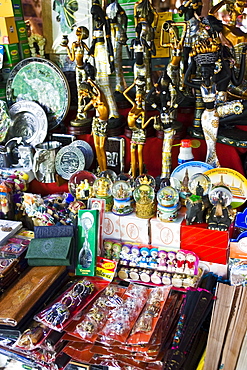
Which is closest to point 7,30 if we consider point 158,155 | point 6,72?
point 6,72

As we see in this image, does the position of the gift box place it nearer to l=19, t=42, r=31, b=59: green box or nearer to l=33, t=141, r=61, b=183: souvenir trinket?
l=33, t=141, r=61, b=183: souvenir trinket

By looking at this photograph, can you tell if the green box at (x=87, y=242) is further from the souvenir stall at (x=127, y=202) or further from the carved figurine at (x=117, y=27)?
the carved figurine at (x=117, y=27)

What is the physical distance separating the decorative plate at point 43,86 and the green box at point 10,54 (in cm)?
16

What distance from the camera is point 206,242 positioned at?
1788 millimetres

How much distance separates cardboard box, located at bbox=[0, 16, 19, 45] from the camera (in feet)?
9.17

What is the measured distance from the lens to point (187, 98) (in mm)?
2492

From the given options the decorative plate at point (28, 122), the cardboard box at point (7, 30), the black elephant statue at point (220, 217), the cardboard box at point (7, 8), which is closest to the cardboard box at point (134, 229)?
the black elephant statue at point (220, 217)

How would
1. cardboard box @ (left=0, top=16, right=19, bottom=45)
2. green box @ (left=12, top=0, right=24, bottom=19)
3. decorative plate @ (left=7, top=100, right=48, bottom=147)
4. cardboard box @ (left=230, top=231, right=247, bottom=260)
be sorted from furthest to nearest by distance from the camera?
green box @ (left=12, top=0, right=24, bottom=19), cardboard box @ (left=0, top=16, right=19, bottom=45), decorative plate @ (left=7, top=100, right=48, bottom=147), cardboard box @ (left=230, top=231, right=247, bottom=260)

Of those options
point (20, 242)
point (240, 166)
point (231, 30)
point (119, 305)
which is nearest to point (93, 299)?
point (119, 305)

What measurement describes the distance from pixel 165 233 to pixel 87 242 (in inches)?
15.4

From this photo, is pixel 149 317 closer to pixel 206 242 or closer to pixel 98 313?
pixel 98 313

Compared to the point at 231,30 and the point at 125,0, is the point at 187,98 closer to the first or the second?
the point at 231,30

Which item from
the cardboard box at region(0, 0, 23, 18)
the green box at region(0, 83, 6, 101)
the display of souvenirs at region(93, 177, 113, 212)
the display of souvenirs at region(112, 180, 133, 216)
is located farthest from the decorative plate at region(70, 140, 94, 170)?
the cardboard box at region(0, 0, 23, 18)

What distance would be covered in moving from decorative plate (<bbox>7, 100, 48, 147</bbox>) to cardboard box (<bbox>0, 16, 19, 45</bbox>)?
51cm
